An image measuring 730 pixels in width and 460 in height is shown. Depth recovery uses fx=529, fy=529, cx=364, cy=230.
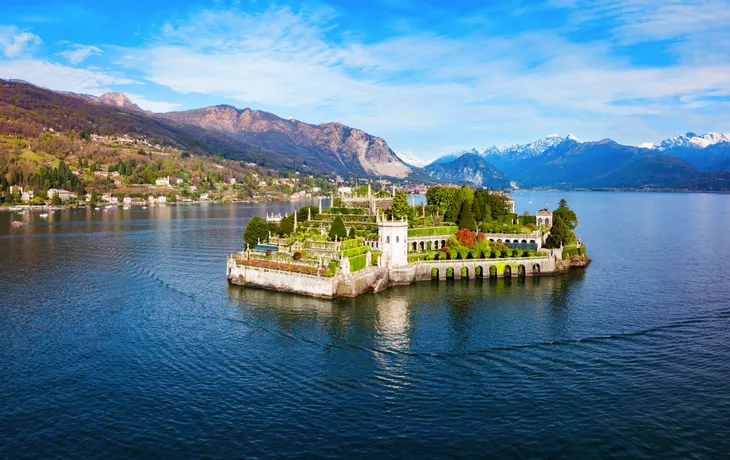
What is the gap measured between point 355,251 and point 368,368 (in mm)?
27557

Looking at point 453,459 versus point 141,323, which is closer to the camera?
point 453,459

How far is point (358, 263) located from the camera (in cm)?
6303

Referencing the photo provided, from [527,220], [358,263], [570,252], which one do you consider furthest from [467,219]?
[358,263]

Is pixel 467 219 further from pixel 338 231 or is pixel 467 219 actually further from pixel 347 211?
pixel 338 231

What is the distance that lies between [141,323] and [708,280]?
6816cm

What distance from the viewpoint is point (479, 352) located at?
4200 cm

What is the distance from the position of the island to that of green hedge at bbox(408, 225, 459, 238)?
167 mm

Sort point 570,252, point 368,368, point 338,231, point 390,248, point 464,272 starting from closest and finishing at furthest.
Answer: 1. point 368,368
2. point 390,248
3. point 464,272
4. point 338,231
5. point 570,252

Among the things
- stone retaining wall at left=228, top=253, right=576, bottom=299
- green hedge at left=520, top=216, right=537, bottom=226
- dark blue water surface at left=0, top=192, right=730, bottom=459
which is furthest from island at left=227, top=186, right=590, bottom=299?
green hedge at left=520, top=216, right=537, bottom=226

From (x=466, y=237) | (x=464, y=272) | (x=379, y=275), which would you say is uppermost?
(x=466, y=237)

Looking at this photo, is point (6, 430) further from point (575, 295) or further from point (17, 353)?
point (575, 295)

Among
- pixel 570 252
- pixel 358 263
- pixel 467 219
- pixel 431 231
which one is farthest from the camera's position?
pixel 467 219

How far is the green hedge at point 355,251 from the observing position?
206ft

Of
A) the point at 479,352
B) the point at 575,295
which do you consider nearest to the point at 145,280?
the point at 479,352
